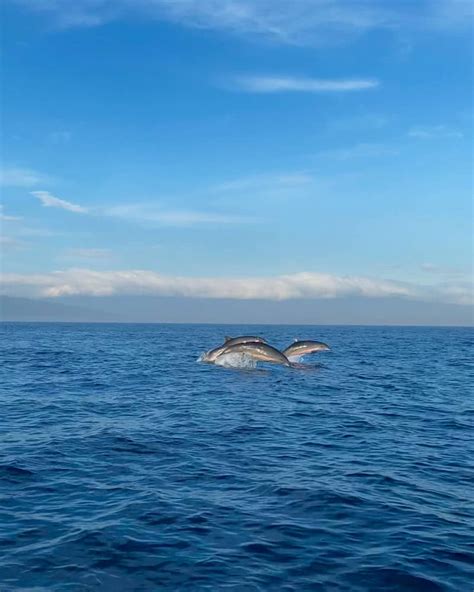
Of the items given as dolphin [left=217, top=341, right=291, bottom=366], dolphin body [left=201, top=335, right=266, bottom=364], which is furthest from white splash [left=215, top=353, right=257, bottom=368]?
dolphin [left=217, top=341, right=291, bottom=366]

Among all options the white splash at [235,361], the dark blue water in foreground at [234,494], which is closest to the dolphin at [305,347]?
the white splash at [235,361]

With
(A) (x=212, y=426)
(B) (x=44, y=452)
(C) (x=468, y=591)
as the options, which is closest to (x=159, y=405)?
(A) (x=212, y=426)

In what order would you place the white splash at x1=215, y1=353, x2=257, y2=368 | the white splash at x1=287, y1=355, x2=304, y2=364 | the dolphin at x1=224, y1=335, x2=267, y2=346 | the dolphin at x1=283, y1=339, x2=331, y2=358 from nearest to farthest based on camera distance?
the dolphin at x1=224, y1=335, x2=267, y2=346 < the white splash at x1=215, y1=353, x2=257, y2=368 < the dolphin at x1=283, y1=339, x2=331, y2=358 < the white splash at x1=287, y1=355, x2=304, y2=364

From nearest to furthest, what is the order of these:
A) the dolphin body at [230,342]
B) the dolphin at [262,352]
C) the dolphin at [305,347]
→ the dolphin at [262,352], the dolphin body at [230,342], the dolphin at [305,347]

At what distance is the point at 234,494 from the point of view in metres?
12.7

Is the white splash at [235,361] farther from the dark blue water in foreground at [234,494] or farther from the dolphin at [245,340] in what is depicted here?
the dark blue water in foreground at [234,494]

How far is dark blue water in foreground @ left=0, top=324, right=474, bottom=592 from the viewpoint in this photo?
9297 millimetres

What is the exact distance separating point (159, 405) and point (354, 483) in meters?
12.5

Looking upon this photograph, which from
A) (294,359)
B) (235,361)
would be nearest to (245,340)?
(235,361)

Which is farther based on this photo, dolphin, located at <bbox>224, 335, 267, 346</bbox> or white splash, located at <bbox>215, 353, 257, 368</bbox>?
white splash, located at <bbox>215, 353, 257, 368</bbox>

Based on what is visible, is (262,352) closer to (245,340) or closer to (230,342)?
(245,340)

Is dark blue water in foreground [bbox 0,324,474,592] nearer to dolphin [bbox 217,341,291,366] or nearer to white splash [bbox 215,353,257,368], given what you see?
dolphin [bbox 217,341,291,366]

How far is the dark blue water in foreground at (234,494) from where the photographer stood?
930 cm

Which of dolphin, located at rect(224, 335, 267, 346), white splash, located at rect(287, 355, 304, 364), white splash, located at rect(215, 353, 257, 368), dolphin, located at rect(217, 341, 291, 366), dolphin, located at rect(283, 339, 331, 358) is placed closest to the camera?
dolphin, located at rect(217, 341, 291, 366)
